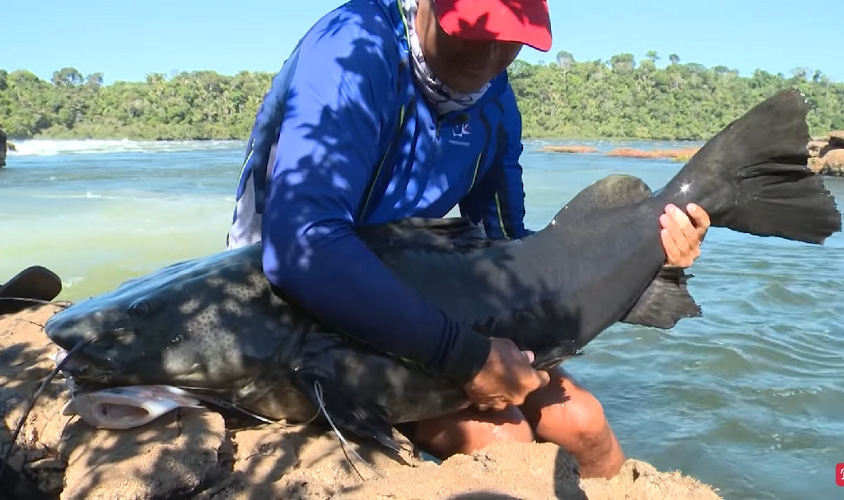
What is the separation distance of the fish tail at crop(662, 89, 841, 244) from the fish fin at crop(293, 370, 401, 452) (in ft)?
5.51

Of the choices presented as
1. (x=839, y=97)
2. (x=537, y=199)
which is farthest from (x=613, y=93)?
(x=537, y=199)

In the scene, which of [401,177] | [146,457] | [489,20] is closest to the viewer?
[146,457]

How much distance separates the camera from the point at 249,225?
328 centimetres

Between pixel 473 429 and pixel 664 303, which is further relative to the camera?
pixel 664 303

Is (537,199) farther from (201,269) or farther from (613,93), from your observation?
(613,93)

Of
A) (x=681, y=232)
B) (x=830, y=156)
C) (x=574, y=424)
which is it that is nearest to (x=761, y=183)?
(x=681, y=232)

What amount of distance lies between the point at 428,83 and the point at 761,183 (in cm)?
166

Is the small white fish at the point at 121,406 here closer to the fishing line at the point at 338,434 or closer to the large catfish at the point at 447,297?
the large catfish at the point at 447,297

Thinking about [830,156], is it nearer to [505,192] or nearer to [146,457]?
[505,192]

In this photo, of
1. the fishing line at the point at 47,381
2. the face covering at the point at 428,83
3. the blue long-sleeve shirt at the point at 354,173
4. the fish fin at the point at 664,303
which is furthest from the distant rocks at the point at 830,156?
the fishing line at the point at 47,381

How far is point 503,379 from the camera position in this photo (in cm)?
282

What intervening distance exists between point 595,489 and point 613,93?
10045 centimetres

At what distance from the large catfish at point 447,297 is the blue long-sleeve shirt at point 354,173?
146mm

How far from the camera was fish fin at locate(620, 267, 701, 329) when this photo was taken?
355 cm
